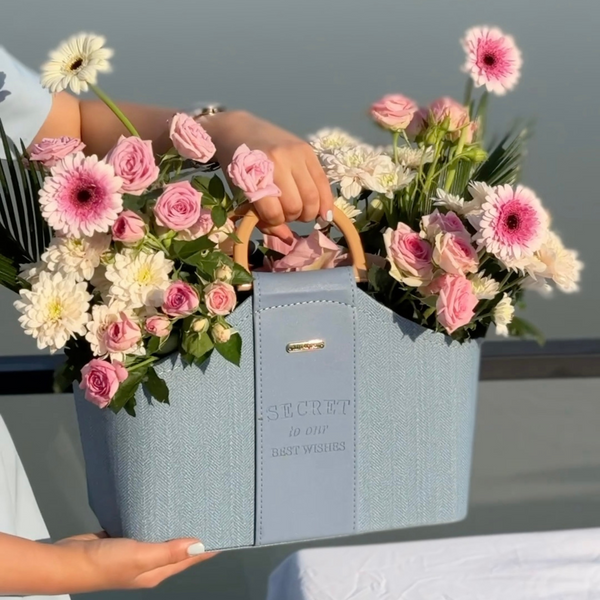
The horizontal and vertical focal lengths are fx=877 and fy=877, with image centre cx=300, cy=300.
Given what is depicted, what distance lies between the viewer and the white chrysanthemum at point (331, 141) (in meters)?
0.85

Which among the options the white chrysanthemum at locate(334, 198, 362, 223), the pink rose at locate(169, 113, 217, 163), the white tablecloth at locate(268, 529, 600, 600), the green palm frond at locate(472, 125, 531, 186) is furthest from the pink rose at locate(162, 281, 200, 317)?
the white tablecloth at locate(268, 529, 600, 600)

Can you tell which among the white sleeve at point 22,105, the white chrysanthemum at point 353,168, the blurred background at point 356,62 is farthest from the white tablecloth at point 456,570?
the blurred background at point 356,62

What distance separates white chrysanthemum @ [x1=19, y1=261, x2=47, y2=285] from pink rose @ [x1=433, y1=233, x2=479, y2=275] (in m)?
0.33

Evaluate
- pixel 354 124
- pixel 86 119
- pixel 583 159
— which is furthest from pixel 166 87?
pixel 86 119

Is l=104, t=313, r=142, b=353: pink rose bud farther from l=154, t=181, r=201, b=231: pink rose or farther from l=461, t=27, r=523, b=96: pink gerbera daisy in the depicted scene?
l=461, t=27, r=523, b=96: pink gerbera daisy

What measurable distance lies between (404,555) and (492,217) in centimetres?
47

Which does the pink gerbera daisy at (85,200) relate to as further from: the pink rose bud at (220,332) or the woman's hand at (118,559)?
the woman's hand at (118,559)

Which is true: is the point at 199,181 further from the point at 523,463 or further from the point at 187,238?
the point at 523,463

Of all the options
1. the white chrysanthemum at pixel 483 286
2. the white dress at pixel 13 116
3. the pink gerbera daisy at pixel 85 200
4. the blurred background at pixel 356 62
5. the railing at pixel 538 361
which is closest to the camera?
the pink gerbera daisy at pixel 85 200

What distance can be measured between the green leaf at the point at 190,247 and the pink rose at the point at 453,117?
0.26 metres

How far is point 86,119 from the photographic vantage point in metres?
0.91

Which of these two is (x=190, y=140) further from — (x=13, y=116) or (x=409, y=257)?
(x=13, y=116)

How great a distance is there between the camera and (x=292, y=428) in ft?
2.54

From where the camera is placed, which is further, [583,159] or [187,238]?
[583,159]
